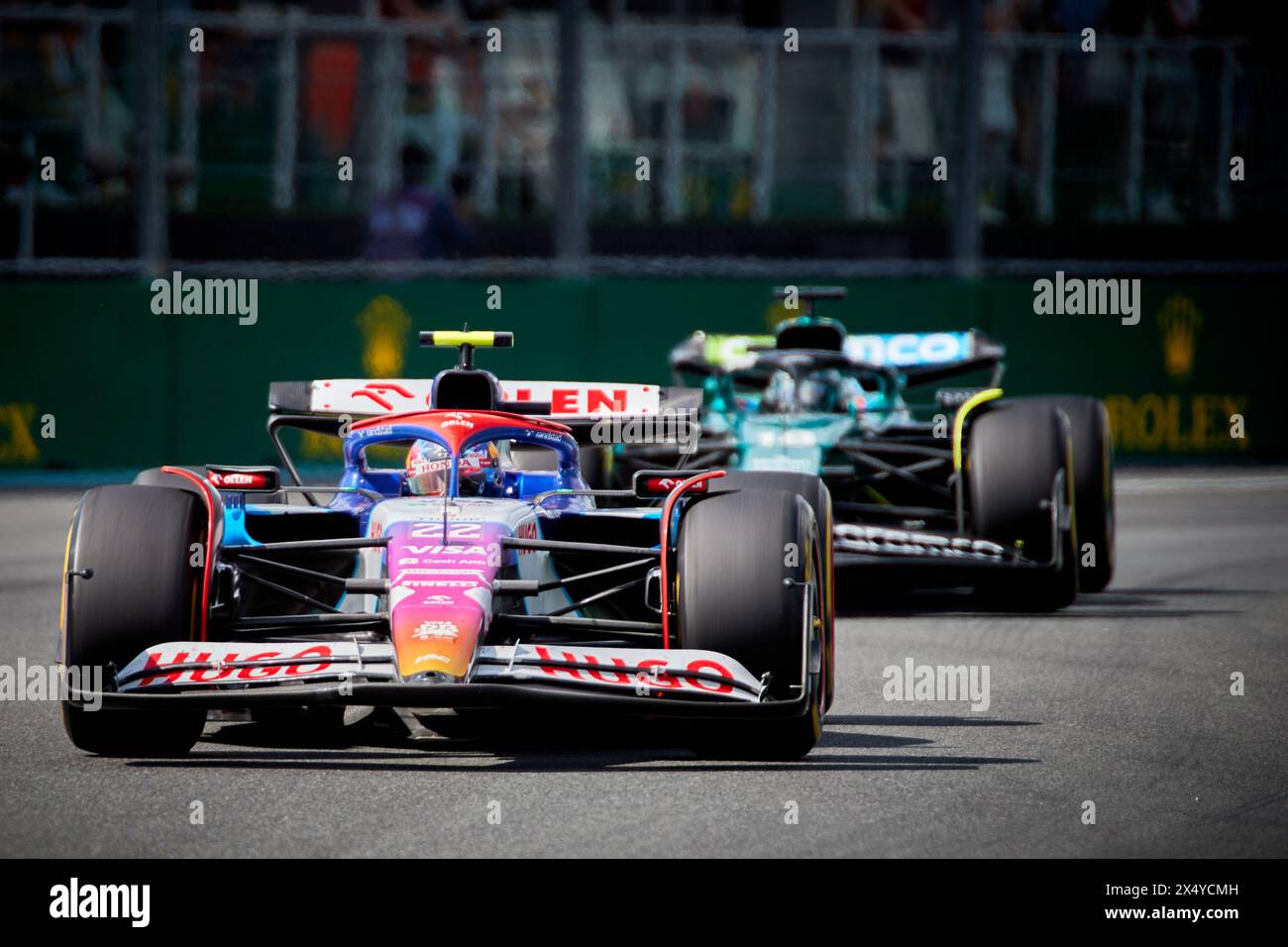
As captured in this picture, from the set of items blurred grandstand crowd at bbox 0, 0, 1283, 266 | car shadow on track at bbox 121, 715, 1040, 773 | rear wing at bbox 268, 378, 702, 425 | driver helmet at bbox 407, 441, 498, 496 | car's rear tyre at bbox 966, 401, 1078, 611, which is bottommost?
car shadow on track at bbox 121, 715, 1040, 773

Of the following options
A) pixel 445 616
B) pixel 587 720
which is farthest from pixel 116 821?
pixel 587 720

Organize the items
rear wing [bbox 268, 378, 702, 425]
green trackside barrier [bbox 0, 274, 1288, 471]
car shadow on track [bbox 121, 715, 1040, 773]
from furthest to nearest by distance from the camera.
→ green trackside barrier [bbox 0, 274, 1288, 471] → rear wing [bbox 268, 378, 702, 425] → car shadow on track [bbox 121, 715, 1040, 773]

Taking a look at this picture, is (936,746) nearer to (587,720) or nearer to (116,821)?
(587,720)

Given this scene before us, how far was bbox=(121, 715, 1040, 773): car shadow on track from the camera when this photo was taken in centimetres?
682

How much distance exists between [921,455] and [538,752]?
15.8 ft

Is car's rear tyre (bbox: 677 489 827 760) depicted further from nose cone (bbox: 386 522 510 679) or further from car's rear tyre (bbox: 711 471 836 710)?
car's rear tyre (bbox: 711 471 836 710)

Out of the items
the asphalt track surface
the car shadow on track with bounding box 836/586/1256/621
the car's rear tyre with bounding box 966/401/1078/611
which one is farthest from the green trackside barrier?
the asphalt track surface

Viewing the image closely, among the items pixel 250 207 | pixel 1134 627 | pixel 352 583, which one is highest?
pixel 250 207

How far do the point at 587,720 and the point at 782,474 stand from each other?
1.17 metres

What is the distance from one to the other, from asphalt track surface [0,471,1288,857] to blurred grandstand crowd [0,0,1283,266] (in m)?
13.6

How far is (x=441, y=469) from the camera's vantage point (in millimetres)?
7945

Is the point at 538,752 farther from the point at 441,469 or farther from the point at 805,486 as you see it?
the point at 805,486
